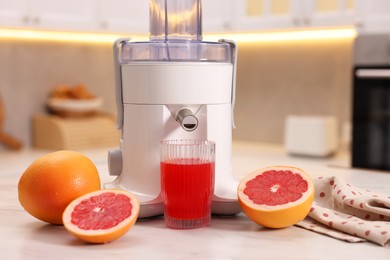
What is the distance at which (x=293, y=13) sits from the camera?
2.65m

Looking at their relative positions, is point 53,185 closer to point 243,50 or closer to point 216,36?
point 216,36

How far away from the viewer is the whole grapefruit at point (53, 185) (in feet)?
3.01

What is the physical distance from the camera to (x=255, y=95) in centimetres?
331

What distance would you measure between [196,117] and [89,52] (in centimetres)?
244

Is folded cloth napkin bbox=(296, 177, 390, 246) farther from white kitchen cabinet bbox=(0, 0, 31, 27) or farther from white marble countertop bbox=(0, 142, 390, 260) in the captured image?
white kitchen cabinet bbox=(0, 0, 31, 27)

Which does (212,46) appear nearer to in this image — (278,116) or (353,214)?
(353,214)

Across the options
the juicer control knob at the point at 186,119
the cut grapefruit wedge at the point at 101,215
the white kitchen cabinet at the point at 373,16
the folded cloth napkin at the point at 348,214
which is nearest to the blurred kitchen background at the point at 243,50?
the white kitchen cabinet at the point at 373,16

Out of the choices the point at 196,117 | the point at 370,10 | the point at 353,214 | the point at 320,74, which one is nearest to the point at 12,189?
the point at 196,117

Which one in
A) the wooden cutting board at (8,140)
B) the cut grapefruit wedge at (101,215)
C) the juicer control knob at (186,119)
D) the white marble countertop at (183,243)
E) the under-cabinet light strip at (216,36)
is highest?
the under-cabinet light strip at (216,36)

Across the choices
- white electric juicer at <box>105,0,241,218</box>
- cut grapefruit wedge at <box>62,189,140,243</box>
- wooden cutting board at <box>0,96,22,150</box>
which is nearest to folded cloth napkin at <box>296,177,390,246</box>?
white electric juicer at <box>105,0,241,218</box>

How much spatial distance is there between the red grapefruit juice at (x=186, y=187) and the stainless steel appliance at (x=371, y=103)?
1699 mm

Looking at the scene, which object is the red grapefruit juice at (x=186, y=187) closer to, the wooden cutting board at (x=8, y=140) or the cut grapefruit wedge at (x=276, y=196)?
A: the cut grapefruit wedge at (x=276, y=196)

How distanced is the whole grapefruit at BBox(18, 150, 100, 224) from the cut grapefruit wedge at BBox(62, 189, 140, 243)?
0.04 meters

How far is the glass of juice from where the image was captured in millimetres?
922
